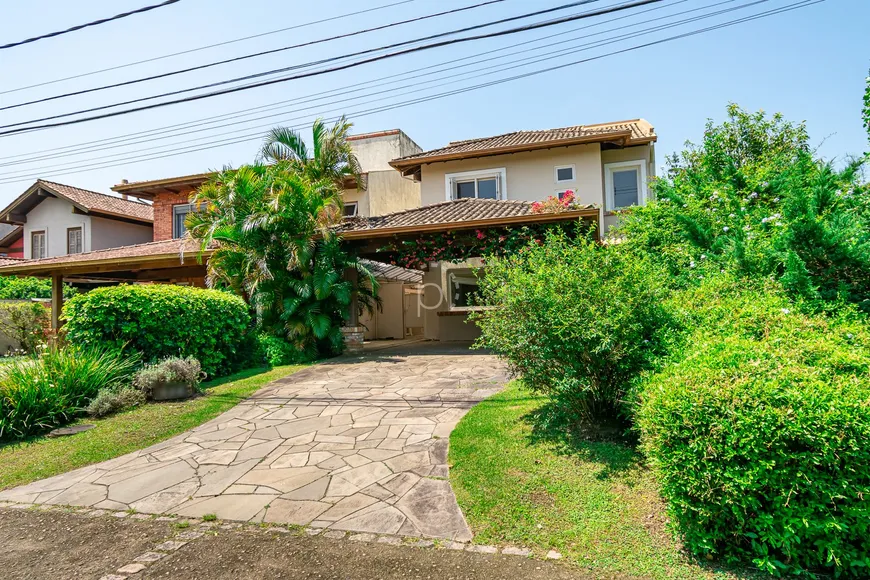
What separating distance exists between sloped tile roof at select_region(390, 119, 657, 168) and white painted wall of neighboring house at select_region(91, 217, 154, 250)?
536 inches

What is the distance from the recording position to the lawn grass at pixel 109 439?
5.75m

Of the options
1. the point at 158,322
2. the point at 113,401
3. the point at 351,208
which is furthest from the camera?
the point at 351,208

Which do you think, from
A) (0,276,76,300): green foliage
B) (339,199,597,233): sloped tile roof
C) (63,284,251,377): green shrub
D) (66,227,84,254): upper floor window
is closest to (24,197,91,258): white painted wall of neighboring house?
(66,227,84,254): upper floor window

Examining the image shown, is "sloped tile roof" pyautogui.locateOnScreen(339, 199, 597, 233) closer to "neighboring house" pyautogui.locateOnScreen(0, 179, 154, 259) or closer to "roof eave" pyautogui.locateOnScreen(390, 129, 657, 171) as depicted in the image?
"roof eave" pyautogui.locateOnScreen(390, 129, 657, 171)

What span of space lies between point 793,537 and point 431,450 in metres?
3.34

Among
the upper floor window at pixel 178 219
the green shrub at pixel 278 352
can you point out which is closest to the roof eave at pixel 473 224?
the green shrub at pixel 278 352

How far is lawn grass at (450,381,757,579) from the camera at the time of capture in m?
3.30

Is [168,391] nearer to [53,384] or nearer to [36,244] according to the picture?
[53,384]

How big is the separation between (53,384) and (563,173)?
13.7m

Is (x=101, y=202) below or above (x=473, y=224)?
above

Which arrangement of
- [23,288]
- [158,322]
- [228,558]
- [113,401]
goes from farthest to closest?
[23,288], [158,322], [113,401], [228,558]

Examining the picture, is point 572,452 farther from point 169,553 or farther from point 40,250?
point 40,250

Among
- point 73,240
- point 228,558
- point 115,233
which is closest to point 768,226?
point 228,558

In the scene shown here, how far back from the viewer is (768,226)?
636 cm
